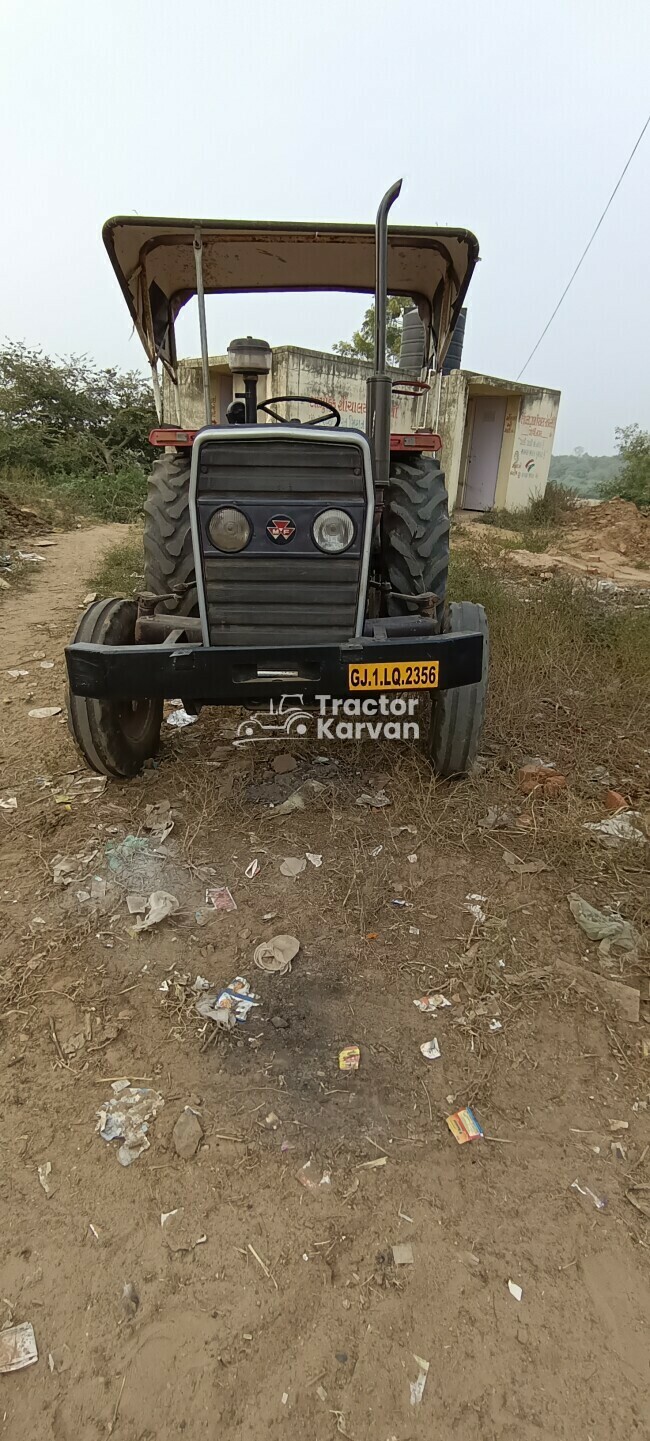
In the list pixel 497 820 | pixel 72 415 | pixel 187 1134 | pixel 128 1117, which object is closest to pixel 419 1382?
pixel 187 1134

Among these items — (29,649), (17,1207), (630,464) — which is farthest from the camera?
(630,464)

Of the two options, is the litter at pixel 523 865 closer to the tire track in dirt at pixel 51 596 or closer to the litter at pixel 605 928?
the litter at pixel 605 928

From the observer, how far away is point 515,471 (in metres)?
17.3

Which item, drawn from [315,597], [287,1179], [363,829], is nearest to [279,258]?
[315,597]

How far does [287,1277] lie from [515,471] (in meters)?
17.9

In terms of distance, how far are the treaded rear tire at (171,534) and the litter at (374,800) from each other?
3.81 feet

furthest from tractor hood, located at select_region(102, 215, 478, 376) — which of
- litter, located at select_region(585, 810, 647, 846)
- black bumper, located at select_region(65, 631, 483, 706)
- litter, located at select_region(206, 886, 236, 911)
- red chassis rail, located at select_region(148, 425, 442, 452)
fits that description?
litter, located at select_region(206, 886, 236, 911)

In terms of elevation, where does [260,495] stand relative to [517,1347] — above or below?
above

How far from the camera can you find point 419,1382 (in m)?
1.33

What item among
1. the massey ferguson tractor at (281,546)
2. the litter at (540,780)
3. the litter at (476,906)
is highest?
the massey ferguson tractor at (281,546)

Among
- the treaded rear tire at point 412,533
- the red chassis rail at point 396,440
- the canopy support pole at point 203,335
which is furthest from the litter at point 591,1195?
the canopy support pole at point 203,335

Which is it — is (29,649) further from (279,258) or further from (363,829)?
(363,829)

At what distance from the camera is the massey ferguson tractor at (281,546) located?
2.60 m

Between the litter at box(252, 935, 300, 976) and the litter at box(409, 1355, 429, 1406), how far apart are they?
1062 millimetres
